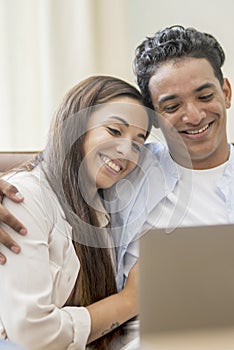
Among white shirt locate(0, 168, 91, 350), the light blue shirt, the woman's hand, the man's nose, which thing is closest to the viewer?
white shirt locate(0, 168, 91, 350)

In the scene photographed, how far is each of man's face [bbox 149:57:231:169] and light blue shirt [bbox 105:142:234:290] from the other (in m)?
0.08

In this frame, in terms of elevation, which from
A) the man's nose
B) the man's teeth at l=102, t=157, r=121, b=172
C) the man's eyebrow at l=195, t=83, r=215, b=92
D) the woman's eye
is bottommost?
the man's teeth at l=102, t=157, r=121, b=172

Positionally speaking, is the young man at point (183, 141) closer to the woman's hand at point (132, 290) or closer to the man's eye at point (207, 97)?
the man's eye at point (207, 97)

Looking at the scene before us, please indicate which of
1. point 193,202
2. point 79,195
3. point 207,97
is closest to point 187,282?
point 79,195

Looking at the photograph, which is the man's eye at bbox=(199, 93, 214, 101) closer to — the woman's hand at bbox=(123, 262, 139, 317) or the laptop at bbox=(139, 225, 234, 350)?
the woman's hand at bbox=(123, 262, 139, 317)

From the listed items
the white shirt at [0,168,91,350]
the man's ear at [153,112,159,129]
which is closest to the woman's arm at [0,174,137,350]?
the white shirt at [0,168,91,350]

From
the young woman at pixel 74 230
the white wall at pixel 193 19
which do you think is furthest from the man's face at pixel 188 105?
the white wall at pixel 193 19

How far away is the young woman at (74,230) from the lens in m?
1.03

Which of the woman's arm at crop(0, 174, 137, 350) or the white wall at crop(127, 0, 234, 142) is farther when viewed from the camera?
the white wall at crop(127, 0, 234, 142)

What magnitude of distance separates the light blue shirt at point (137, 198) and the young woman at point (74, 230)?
36 mm

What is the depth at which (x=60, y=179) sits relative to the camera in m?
1.19

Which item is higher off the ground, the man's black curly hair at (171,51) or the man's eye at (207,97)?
the man's black curly hair at (171,51)

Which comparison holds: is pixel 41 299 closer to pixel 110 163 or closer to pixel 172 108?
pixel 110 163

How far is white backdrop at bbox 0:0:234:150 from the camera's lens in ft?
6.38
